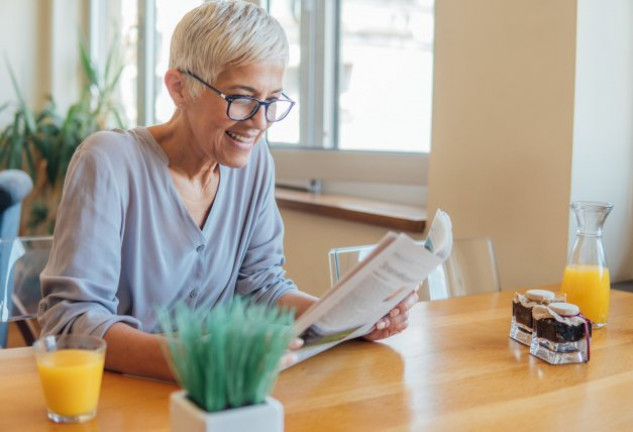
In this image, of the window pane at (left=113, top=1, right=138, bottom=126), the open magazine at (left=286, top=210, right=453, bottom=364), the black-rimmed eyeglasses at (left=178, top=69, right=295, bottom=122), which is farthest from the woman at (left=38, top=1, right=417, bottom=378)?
the window pane at (left=113, top=1, right=138, bottom=126)

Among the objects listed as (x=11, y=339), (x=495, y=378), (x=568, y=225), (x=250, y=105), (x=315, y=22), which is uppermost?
(x=315, y=22)

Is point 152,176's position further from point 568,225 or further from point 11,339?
point 11,339

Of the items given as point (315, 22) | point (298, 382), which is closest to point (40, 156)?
point (315, 22)

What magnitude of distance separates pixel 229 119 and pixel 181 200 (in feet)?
0.58

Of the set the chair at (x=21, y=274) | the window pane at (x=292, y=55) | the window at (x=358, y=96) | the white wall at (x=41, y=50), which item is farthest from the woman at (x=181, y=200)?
the white wall at (x=41, y=50)

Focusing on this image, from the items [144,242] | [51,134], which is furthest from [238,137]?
[51,134]

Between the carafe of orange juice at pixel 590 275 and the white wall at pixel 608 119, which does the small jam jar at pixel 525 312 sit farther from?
the white wall at pixel 608 119

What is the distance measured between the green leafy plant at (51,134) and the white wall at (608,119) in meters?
2.80

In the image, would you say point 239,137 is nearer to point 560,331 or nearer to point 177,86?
point 177,86

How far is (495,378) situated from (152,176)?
67 centimetres

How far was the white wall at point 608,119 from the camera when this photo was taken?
6.32ft

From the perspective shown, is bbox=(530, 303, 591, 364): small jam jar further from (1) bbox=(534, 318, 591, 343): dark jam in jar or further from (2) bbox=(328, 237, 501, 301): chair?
(2) bbox=(328, 237, 501, 301): chair

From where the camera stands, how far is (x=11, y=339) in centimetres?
354

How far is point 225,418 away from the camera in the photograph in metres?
0.69
